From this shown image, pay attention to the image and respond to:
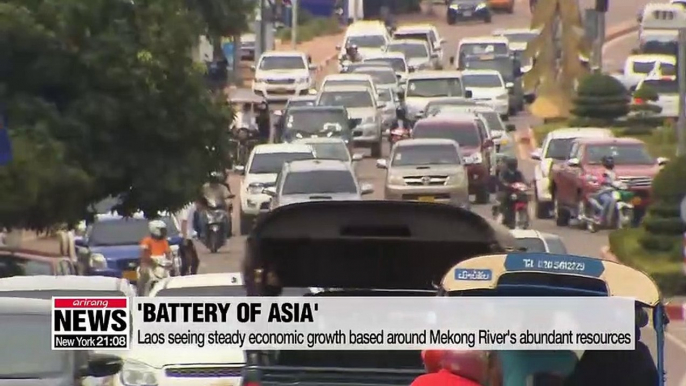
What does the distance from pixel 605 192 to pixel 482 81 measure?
20883 millimetres

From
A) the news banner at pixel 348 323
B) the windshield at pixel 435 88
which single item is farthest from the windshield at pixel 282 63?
the news banner at pixel 348 323

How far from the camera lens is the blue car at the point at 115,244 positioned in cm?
2743

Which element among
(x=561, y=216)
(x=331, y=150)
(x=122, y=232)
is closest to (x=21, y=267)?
(x=122, y=232)

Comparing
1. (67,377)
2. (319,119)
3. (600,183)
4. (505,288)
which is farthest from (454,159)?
(505,288)

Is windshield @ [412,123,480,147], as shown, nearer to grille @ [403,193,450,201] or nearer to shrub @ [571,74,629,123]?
grille @ [403,193,450,201]

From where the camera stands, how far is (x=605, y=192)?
3247cm

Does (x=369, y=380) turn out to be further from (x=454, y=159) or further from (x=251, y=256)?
(x=454, y=159)

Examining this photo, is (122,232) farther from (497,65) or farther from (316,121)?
(497,65)

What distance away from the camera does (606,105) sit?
157 ft

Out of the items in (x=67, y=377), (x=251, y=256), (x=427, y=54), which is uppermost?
(x=251, y=256)

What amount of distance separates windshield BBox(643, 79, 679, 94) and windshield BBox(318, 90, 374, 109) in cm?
877

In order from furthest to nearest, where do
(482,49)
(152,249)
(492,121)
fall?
(482,49), (492,121), (152,249)

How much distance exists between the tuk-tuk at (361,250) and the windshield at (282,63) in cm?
4593

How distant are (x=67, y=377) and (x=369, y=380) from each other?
3.08 m
